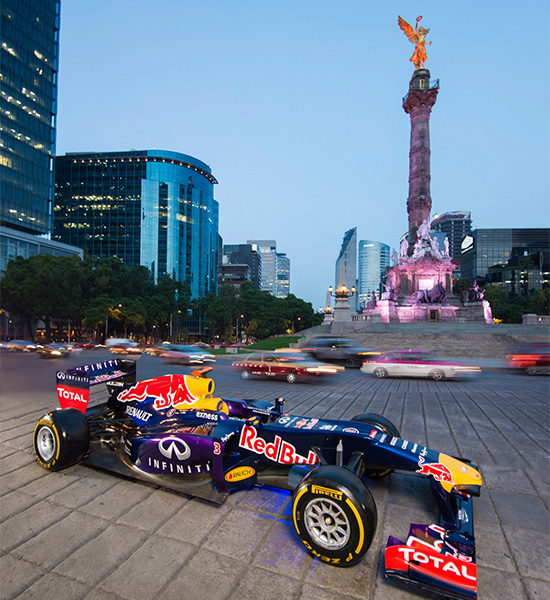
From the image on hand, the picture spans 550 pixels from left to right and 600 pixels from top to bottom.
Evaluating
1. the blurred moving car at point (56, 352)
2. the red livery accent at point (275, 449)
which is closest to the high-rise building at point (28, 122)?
the blurred moving car at point (56, 352)

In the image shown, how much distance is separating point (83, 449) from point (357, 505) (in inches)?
144

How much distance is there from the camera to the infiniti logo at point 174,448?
3646 millimetres

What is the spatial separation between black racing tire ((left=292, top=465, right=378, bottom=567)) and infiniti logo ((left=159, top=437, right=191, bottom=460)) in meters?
1.40

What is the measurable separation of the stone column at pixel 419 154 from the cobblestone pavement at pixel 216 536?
164 feet

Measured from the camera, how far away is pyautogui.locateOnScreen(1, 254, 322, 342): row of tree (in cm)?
3878

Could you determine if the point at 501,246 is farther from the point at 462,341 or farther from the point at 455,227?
the point at 462,341

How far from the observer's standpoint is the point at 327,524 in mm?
2830

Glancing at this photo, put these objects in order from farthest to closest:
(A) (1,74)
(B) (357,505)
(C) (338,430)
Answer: (A) (1,74)
(C) (338,430)
(B) (357,505)

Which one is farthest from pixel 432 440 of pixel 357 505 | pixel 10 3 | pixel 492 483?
pixel 10 3

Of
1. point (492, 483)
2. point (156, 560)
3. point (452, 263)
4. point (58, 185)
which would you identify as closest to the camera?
point (156, 560)

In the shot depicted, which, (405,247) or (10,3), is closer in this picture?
(405,247)

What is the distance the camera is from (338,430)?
347 cm

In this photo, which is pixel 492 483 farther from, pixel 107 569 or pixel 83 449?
pixel 83 449

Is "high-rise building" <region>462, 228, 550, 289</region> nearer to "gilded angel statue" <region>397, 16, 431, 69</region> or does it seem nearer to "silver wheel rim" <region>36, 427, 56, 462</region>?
"gilded angel statue" <region>397, 16, 431, 69</region>
